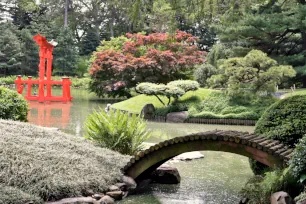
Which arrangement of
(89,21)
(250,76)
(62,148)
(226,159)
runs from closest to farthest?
(62,148) < (226,159) < (250,76) < (89,21)

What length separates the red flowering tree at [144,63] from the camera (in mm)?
19594

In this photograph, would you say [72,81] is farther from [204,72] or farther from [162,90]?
[162,90]

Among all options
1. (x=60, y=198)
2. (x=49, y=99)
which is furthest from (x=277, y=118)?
(x=49, y=99)

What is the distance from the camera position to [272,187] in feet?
15.4

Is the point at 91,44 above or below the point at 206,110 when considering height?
above

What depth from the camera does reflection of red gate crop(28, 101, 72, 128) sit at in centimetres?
1266

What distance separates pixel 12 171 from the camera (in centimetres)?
486

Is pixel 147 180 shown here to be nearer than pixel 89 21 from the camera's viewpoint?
Yes

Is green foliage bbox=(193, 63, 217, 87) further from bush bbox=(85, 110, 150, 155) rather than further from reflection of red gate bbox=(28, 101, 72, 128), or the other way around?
bush bbox=(85, 110, 150, 155)

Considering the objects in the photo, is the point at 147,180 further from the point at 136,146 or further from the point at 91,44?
the point at 91,44

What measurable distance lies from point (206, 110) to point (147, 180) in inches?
361

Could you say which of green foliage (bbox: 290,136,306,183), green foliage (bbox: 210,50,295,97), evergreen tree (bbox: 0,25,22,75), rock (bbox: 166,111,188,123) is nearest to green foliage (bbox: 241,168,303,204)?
green foliage (bbox: 290,136,306,183)

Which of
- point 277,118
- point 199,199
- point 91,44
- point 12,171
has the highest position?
point 91,44

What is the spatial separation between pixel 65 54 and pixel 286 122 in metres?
32.0
